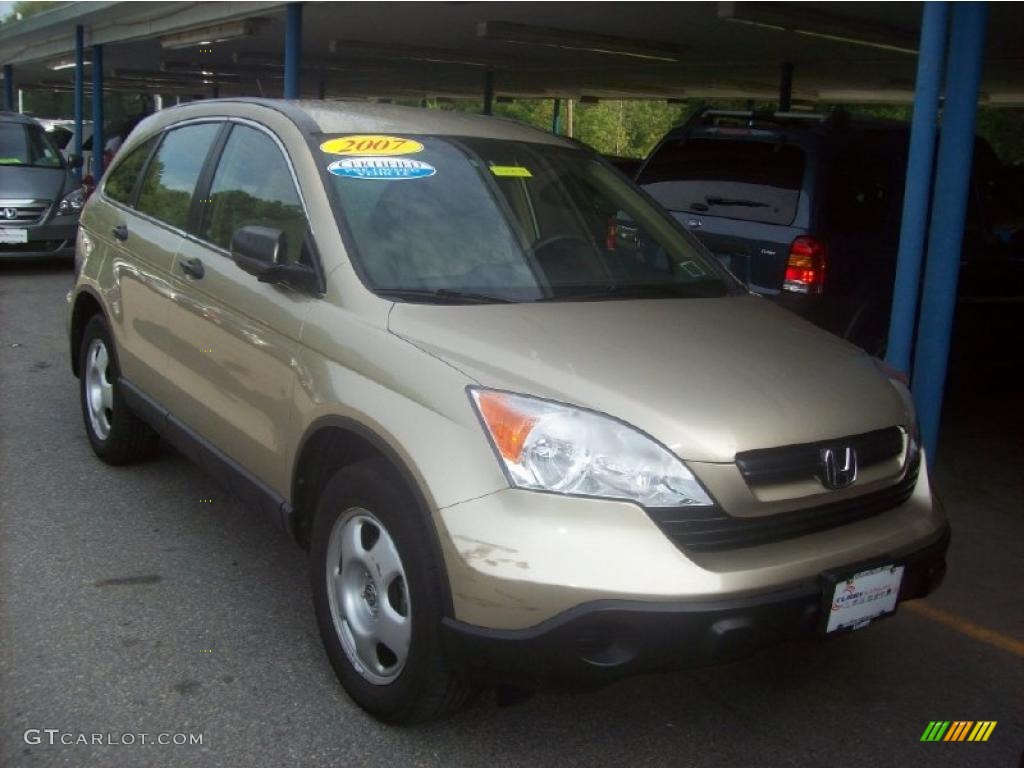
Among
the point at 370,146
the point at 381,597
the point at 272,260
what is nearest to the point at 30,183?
the point at 370,146

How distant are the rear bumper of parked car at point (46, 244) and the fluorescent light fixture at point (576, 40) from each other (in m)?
5.24

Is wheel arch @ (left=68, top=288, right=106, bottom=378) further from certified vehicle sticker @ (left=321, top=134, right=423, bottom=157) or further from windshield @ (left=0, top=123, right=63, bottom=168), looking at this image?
windshield @ (left=0, top=123, right=63, bottom=168)

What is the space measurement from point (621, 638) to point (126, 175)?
3.81 meters

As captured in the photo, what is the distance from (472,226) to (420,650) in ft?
4.80

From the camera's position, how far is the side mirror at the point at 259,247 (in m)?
3.29

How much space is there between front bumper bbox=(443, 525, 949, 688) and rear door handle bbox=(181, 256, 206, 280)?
6.52 feet

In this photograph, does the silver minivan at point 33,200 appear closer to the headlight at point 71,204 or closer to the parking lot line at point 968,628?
the headlight at point 71,204

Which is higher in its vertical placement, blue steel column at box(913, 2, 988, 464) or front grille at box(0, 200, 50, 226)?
blue steel column at box(913, 2, 988, 464)

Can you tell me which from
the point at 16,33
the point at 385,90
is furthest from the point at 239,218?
the point at 385,90

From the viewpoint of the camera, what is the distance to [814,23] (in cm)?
880

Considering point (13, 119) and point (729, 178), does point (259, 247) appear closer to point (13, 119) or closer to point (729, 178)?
point (729, 178)

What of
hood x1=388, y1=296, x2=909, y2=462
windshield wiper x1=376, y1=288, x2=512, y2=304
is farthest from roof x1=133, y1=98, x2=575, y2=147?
hood x1=388, y1=296, x2=909, y2=462

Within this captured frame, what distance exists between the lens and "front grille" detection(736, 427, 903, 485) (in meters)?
2.62

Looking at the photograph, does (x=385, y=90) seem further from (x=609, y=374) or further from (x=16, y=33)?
(x=609, y=374)
